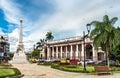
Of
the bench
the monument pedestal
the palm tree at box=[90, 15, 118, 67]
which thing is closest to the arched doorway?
the monument pedestal

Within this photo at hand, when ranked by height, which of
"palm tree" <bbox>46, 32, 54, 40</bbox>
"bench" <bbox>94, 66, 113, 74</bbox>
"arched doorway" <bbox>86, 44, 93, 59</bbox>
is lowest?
"bench" <bbox>94, 66, 113, 74</bbox>

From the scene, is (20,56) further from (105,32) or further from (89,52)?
(89,52)

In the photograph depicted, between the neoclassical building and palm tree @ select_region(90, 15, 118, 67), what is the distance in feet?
135

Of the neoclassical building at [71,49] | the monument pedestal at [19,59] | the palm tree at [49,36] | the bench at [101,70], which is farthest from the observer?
the palm tree at [49,36]

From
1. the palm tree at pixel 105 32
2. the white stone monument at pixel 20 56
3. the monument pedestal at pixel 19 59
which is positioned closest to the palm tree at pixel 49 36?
the white stone monument at pixel 20 56

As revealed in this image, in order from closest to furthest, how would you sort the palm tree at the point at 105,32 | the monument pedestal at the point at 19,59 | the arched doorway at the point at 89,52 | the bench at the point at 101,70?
1. the bench at the point at 101,70
2. the palm tree at the point at 105,32
3. the monument pedestal at the point at 19,59
4. the arched doorway at the point at 89,52

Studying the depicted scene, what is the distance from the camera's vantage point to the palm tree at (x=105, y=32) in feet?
119

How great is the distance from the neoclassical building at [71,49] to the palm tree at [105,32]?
135ft

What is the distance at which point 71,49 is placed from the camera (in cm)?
9662

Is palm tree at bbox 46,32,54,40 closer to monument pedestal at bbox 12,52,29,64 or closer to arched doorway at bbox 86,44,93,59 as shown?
arched doorway at bbox 86,44,93,59

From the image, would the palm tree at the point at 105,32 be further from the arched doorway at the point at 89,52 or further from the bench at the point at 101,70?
the arched doorway at the point at 89,52

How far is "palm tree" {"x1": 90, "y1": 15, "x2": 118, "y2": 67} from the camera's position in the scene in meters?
36.2

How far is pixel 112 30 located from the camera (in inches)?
1433

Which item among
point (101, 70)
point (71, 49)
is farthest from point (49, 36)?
point (101, 70)
